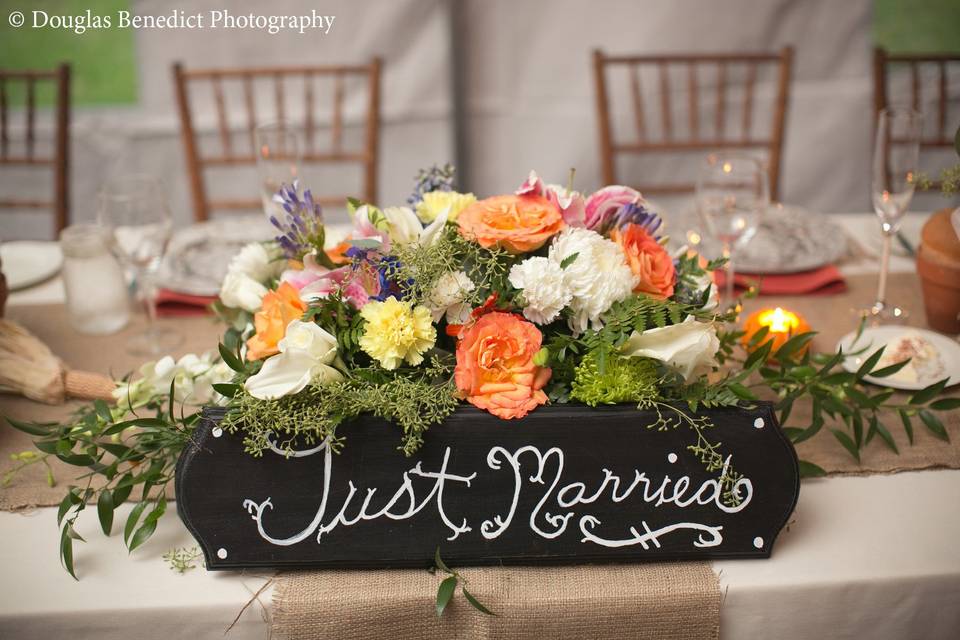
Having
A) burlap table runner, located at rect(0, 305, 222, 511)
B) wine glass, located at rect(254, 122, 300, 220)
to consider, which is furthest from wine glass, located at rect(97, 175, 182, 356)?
wine glass, located at rect(254, 122, 300, 220)

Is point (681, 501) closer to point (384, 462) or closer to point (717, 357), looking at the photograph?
point (717, 357)

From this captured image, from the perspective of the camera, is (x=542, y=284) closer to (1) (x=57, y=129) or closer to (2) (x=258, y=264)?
(2) (x=258, y=264)

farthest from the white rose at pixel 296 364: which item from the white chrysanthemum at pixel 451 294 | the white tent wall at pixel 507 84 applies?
the white tent wall at pixel 507 84

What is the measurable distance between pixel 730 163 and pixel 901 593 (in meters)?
0.67

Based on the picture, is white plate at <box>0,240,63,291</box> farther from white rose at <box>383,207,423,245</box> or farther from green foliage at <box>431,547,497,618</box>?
green foliage at <box>431,547,497,618</box>

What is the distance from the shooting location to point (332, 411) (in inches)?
33.1

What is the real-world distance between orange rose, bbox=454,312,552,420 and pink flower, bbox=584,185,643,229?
7.2 inches

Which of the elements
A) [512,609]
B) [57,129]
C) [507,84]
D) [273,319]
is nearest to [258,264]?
[273,319]

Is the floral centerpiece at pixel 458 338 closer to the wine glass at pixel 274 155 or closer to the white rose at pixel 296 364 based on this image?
the white rose at pixel 296 364

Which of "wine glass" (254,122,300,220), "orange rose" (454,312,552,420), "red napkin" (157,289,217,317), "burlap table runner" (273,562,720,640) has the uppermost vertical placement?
"wine glass" (254,122,300,220)

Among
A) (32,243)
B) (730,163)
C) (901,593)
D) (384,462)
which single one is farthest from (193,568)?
(32,243)

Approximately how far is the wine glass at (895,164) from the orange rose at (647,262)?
0.50 meters

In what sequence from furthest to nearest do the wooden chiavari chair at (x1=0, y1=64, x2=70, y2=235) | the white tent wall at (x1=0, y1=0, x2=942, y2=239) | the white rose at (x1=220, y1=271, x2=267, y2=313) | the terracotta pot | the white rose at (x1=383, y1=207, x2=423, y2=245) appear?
the white tent wall at (x1=0, y1=0, x2=942, y2=239), the wooden chiavari chair at (x1=0, y1=64, x2=70, y2=235), the terracotta pot, the white rose at (x1=220, y1=271, x2=267, y2=313), the white rose at (x1=383, y1=207, x2=423, y2=245)

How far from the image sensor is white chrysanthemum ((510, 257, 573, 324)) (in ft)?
2.78
